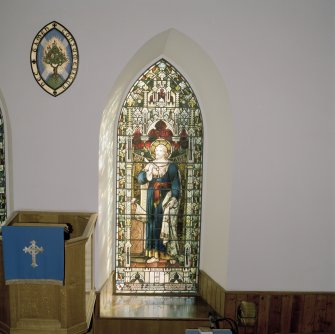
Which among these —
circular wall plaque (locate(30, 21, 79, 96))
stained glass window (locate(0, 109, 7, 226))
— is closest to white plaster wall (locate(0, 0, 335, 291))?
circular wall plaque (locate(30, 21, 79, 96))

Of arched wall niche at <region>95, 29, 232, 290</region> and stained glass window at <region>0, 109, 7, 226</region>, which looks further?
stained glass window at <region>0, 109, 7, 226</region>

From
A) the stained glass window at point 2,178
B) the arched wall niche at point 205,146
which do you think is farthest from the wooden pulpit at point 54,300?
the stained glass window at point 2,178

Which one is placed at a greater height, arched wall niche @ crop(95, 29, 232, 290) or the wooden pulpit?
arched wall niche @ crop(95, 29, 232, 290)

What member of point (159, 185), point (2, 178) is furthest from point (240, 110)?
point (2, 178)

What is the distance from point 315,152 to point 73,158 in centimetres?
291

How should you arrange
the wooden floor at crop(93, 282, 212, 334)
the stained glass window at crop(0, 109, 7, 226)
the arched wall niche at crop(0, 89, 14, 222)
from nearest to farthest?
the arched wall niche at crop(0, 89, 14, 222)
the wooden floor at crop(93, 282, 212, 334)
the stained glass window at crop(0, 109, 7, 226)

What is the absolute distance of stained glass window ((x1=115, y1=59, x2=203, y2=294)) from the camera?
593 cm

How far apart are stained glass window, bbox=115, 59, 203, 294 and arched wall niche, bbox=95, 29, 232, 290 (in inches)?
4.3

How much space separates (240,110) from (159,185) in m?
1.61

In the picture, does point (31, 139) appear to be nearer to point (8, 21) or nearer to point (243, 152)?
point (8, 21)

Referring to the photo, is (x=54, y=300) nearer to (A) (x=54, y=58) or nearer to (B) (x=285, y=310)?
(A) (x=54, y=58)

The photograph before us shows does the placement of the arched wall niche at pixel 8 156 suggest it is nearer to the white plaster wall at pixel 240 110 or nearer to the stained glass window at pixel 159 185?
the white plaster wall at pixel 240 110

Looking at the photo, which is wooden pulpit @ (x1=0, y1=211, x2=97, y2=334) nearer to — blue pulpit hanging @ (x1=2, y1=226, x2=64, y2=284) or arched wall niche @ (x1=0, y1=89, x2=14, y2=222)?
blue pulpit hanging @ (x1=2, y1=226, x2=64, y2=284)

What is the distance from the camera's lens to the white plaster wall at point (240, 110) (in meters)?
5.04
